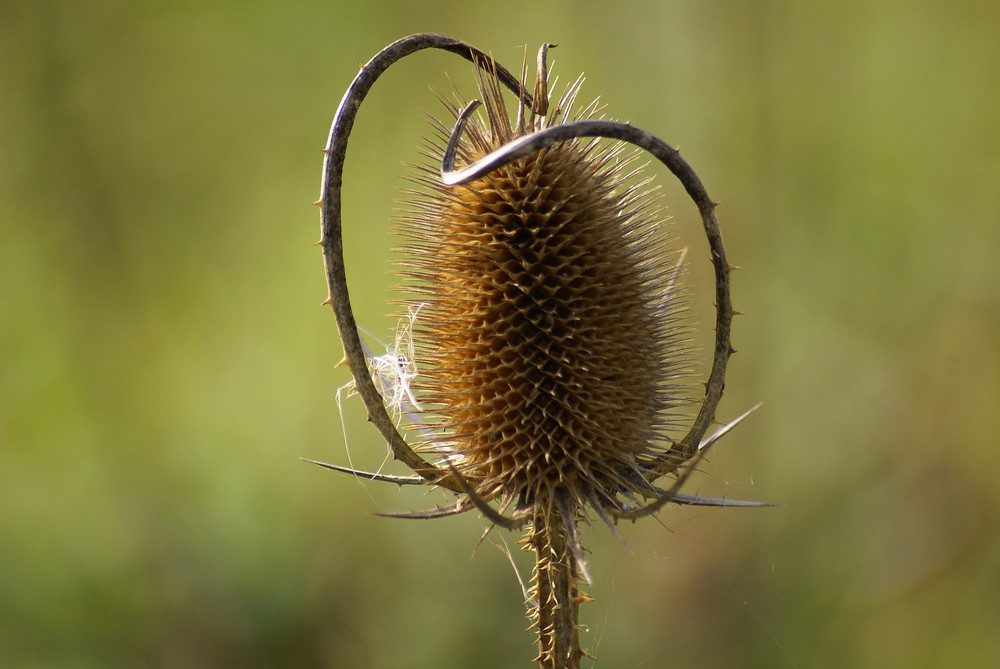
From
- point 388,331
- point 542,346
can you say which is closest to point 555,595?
point 542,346

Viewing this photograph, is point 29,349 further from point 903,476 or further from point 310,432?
point 903,476

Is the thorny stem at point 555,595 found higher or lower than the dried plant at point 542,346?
lower

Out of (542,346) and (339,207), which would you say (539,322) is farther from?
(339,207)

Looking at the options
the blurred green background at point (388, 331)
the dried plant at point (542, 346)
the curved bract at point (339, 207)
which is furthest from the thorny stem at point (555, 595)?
the blurred green background at point (388, 331)

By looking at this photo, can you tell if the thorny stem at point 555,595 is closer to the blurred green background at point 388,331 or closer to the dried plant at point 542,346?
the dried plant at point 542,346

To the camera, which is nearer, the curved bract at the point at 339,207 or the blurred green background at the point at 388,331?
the curved bract at the point at 339,207

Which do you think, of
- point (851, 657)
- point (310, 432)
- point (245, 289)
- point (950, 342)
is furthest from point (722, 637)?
point (245, 289)

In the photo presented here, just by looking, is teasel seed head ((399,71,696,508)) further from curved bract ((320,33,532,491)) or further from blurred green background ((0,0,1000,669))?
blurred green background ((0,0,1000,669))
